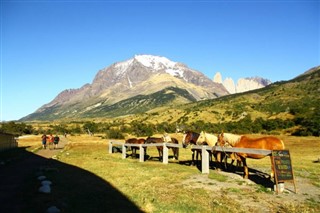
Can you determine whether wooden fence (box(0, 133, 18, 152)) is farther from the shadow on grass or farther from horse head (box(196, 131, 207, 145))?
horse head (box(196, 131, 207, 145))

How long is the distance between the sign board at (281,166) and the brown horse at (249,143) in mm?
1724

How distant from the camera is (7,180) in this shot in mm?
16844

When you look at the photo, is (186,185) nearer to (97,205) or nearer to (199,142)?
(97,205)

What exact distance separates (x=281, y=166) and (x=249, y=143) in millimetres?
3171

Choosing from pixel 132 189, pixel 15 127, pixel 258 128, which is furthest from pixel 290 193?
pixel 15 127

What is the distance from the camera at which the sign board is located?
43.0 feet

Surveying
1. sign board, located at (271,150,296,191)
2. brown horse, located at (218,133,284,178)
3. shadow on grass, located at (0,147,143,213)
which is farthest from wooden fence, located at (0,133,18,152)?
sign board, located at (271,150,296,191)

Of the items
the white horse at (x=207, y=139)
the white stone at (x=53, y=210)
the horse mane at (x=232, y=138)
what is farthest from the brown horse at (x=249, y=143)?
the white stone at (x=53, y=210)

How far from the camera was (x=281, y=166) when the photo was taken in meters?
13.4

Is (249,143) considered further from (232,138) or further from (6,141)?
(6,141)

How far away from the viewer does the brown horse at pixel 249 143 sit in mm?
15562

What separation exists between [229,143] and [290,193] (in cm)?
540

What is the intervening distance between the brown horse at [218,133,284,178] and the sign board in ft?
5.66

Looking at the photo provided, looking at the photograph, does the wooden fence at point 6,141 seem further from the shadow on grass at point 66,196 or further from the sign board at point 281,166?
the sign board at point 281,166
